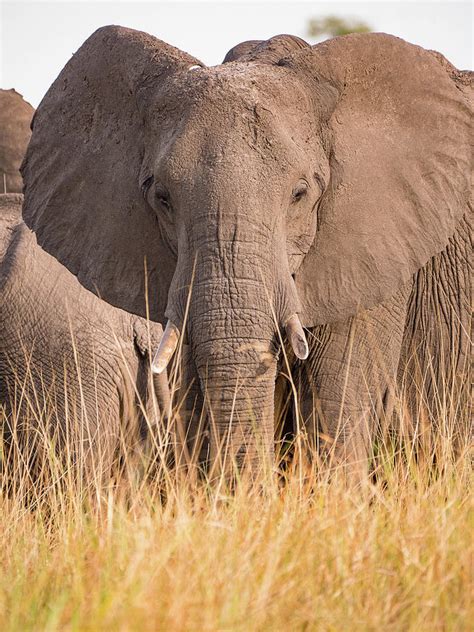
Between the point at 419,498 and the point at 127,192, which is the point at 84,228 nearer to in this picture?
the point at 127,192

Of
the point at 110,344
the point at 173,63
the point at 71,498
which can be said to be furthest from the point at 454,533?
the point at 110,344

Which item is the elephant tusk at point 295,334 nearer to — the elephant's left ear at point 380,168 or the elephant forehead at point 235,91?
the elephant's left ear at point 380,168

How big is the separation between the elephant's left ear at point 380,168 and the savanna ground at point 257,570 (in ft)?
4.01

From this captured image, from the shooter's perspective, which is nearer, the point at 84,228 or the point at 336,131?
the point at 336,131

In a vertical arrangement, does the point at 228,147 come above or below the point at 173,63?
below

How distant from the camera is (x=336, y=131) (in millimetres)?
5312

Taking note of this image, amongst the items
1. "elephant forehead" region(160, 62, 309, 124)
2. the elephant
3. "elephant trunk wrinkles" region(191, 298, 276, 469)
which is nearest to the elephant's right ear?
"elephant forehead" region(160, 62, 309, 124)

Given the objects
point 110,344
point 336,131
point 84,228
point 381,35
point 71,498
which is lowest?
point 71,498

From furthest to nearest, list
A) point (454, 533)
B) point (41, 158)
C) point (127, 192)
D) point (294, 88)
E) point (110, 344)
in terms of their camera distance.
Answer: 1. point (110, 344)
2. point (41, 158)
3. point (127, 192)
4. point (294, 88)
5. point (454, 533)

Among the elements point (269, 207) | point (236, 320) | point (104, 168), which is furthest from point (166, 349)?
point (104, 168)

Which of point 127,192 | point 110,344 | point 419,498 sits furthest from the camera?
point 110,344

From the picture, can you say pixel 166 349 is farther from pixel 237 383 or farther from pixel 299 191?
pixel 299 191

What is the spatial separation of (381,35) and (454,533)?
234 centimetres

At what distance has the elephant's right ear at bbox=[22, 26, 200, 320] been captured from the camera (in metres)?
5.41
